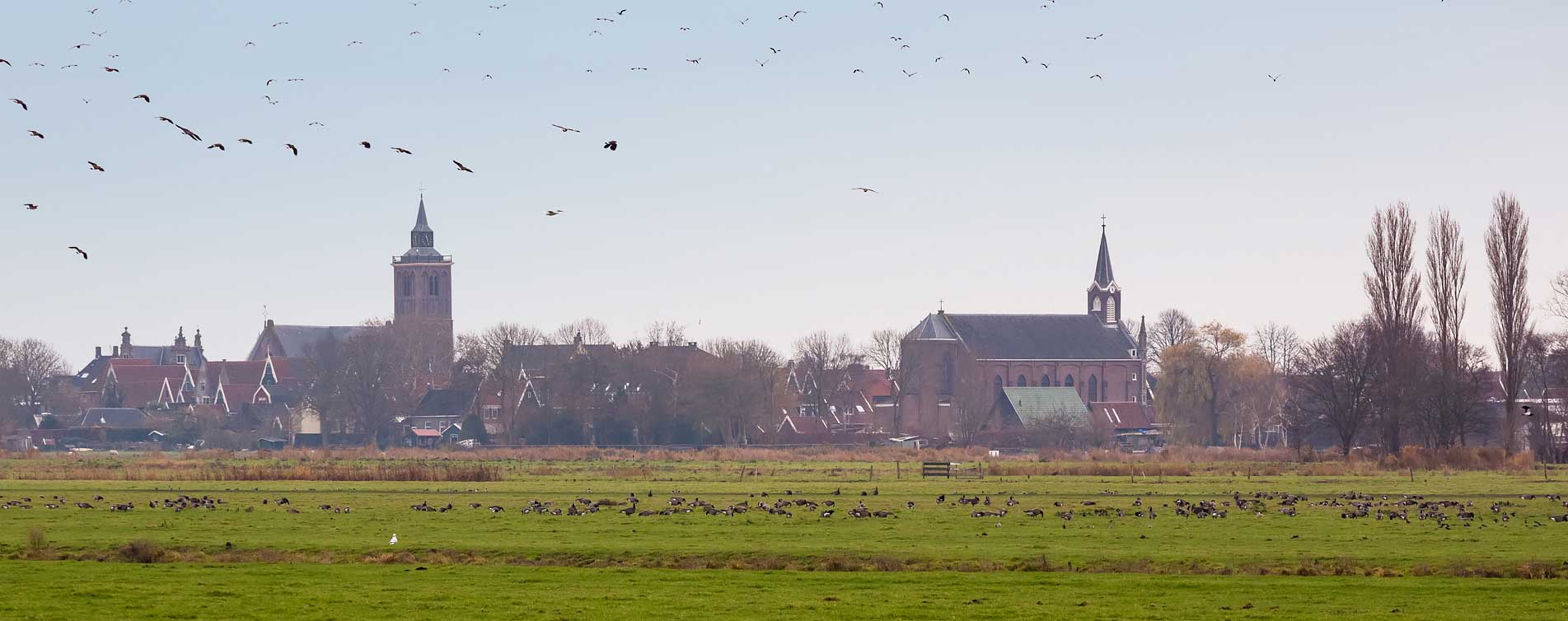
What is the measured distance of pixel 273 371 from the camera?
188 metres

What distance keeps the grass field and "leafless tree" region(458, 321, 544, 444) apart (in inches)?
3375

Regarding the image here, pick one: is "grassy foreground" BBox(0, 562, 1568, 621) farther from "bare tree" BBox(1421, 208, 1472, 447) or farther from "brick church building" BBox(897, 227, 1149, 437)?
"brick church building" BBox(897, 227, 1149, 437)

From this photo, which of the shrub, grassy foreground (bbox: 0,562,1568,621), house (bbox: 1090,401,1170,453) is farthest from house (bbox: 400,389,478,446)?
grassy foreground (bbox: 0,562,1568,621)

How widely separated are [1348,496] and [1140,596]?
86.0ft

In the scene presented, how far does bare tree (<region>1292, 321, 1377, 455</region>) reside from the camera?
94.6 meters

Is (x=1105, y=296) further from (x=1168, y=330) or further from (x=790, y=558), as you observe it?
(x=790, y=558)

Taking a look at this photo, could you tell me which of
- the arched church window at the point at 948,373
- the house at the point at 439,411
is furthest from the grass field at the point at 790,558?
the arched church window at the point at 948,373

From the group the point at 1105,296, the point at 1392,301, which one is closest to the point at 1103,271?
the point at 1105,296

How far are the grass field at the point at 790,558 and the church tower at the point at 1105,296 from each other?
439ft

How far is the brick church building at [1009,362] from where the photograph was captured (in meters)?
160

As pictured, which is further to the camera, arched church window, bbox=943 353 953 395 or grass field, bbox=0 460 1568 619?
arched church window, bbox=943 353 953 395

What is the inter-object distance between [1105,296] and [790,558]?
159 meters

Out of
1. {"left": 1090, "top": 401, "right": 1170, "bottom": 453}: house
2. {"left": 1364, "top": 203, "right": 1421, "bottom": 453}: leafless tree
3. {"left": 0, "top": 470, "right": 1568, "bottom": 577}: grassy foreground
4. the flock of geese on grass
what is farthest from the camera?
{"left": 1090, "top": 401, "right": 1170, "bottom": 453}: house

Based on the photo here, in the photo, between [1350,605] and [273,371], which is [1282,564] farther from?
[273,371]
